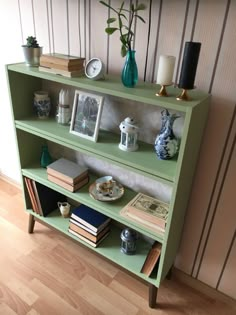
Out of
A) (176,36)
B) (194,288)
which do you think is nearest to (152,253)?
(194,288)

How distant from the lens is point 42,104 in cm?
150

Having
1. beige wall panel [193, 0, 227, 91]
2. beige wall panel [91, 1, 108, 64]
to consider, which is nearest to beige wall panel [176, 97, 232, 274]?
beige wall panel [193, 0, 227, 91]

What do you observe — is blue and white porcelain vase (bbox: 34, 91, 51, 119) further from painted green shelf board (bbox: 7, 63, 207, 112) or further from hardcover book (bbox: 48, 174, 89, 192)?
hardcover book (bbox: 48, 174, 89, 192)

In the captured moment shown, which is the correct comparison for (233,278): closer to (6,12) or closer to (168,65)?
(168,65)

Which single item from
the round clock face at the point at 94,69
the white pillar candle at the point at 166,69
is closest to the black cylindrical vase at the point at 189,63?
the white pillar candle at the point at 166,69

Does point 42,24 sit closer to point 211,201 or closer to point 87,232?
point 87,232

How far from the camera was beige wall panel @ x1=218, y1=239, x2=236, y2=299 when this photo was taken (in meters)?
1.32

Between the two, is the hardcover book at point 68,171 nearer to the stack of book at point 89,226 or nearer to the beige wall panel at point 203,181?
the stack of book at point 89,226

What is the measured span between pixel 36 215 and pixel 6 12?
125cm

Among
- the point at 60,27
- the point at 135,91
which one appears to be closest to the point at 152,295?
the point at 135,91

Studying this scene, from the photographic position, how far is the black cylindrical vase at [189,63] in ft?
2.93

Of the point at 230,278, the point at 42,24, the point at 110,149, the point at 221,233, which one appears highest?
the point at 42,24

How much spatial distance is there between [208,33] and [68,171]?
0.96m

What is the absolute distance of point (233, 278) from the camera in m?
1.38
